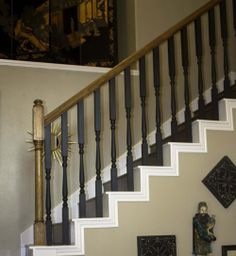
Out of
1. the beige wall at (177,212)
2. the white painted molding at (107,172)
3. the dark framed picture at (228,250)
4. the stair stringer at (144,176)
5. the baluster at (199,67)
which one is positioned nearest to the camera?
the stair stringer at (144,176)

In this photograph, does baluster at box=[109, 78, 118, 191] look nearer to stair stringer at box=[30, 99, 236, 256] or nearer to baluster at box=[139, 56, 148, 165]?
stair stringer at box=[30, 99, 236, 256]

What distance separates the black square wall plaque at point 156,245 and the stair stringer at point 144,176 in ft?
0.77

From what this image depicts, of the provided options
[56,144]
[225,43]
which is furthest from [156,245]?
[225,43]

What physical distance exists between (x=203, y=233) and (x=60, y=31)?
3.12 metres

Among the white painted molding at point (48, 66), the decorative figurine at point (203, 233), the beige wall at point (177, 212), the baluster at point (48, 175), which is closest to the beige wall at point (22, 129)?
the white painted molding at point (48, 66)

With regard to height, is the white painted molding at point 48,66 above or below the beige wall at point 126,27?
below

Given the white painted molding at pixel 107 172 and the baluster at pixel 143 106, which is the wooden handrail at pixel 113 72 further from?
the white painted molding at pixel 107 172

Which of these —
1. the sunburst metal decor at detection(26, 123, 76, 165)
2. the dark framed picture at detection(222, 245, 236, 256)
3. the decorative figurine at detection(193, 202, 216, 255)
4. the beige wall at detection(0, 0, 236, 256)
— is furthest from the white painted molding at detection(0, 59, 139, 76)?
the dark framed picture at detection(222, 245, 236, 256)

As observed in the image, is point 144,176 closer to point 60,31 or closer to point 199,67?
point 199,67

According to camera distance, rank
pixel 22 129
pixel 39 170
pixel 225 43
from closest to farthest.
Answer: pixel 39 170
pixel 225 43
pixel 22 129

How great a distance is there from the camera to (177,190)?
3820 millimetres

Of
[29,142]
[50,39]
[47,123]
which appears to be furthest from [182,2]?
[47,123]

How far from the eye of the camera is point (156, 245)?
12.1 feet

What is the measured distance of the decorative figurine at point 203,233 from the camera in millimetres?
3693
